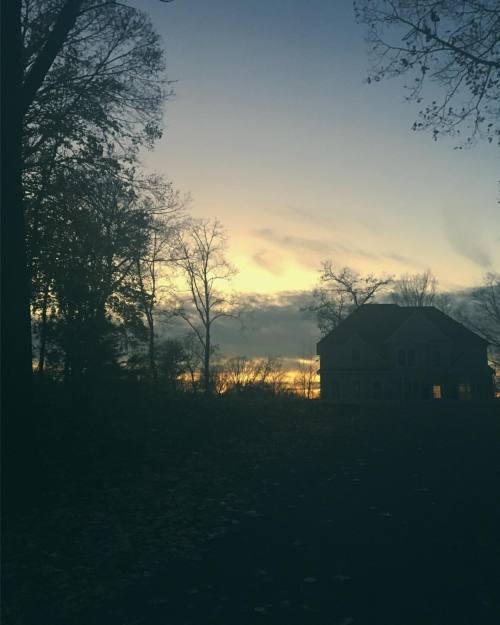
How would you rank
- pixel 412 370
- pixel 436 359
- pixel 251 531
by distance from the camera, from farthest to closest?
pixel 412 370, pixel 436 359, pixel 251 531

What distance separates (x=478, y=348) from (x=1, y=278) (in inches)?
1798

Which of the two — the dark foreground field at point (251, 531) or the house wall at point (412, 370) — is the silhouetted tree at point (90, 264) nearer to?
the dark foreground field at point (251, 531)

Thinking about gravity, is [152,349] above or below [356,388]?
above

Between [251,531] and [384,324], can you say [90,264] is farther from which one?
[384,324]

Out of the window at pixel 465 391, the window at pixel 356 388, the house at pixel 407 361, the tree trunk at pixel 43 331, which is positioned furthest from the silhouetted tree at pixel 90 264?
the window at pixel 465 391

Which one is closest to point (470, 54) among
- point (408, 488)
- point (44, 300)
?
point (408, 488)

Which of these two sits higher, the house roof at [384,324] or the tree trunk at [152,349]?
the house roof at [384,324]

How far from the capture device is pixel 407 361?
45.4m

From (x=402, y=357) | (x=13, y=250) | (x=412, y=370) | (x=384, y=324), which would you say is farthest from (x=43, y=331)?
(x=384, y=324)

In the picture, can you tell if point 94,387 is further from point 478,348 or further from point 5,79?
point 478,348

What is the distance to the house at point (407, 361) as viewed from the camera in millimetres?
44875

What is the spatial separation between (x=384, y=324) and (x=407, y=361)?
4.96 metres

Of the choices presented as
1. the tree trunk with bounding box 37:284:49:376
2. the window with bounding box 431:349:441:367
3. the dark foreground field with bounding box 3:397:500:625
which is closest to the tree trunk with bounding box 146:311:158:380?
the tree trunk with bounding box 37:284:49:376

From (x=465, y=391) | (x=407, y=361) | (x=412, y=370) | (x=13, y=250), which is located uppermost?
(x=13, y=250)
